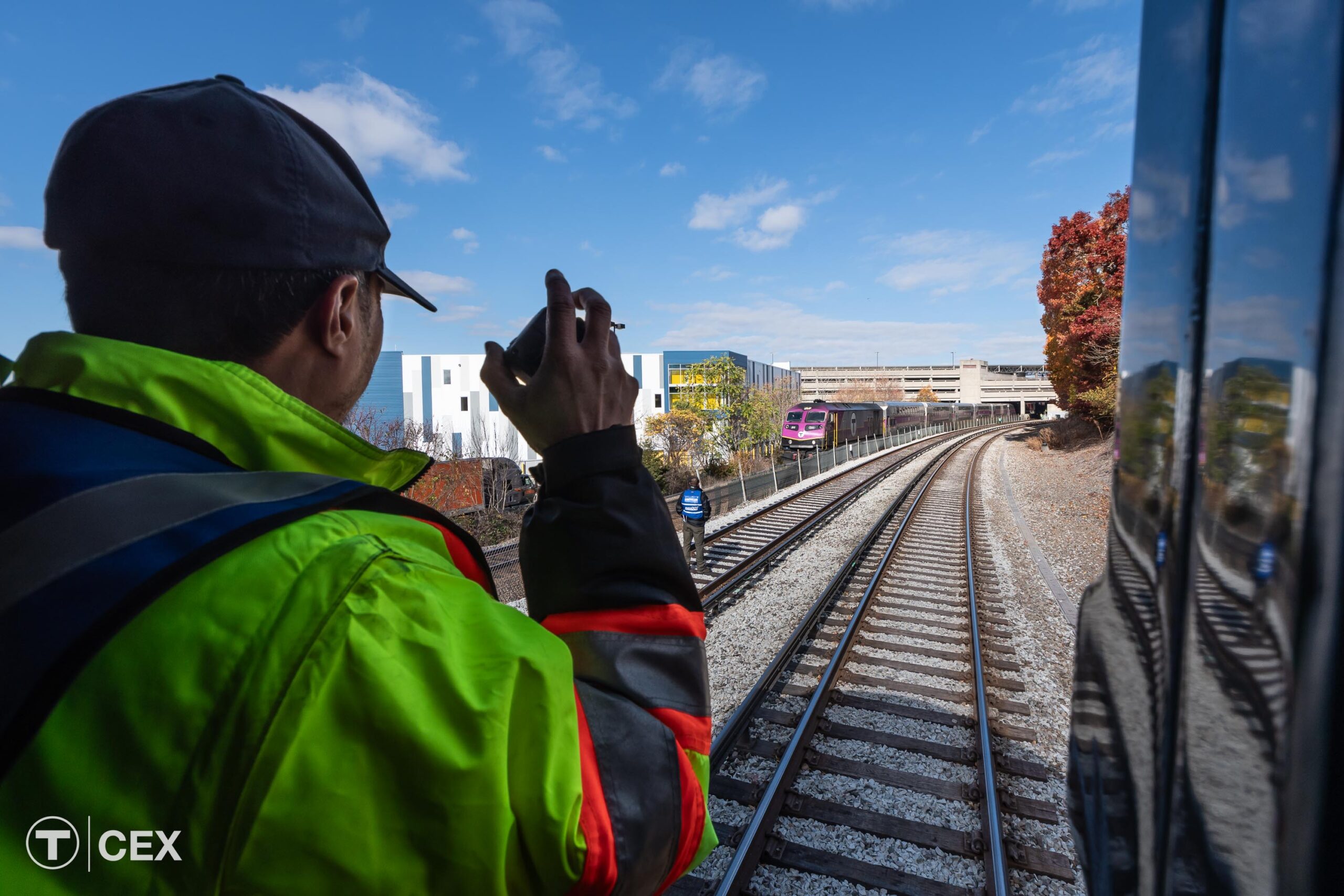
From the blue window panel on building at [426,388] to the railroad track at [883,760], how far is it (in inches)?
1710

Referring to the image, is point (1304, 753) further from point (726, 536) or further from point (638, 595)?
point (726, 536)

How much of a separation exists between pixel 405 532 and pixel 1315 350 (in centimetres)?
104

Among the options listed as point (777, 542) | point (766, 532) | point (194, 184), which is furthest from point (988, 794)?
point (766, 532)

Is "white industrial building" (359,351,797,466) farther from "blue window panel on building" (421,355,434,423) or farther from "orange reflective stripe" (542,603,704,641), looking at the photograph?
"orange reflective stripe" (542,603,704,641)

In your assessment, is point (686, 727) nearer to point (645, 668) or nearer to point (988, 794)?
point (645, 668)

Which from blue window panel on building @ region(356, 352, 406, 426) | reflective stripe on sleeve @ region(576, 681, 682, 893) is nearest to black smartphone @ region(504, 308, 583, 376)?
reflective stripe on sleeve @ region(576, 681, 682, 893)

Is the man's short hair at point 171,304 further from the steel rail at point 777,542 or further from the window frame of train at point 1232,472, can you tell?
the steel rail at point 777,542

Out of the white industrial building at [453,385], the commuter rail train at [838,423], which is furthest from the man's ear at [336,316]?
the white industrial building at [453,385]

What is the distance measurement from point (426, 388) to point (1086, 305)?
136ft

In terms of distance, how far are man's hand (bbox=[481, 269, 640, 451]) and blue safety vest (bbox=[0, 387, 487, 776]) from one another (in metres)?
0.48

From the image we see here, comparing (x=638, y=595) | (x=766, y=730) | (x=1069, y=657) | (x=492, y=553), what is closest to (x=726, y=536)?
(x=492, y=553)

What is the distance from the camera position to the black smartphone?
1.38 meters

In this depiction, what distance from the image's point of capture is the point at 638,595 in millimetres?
1169

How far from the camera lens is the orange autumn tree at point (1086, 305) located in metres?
24.3
